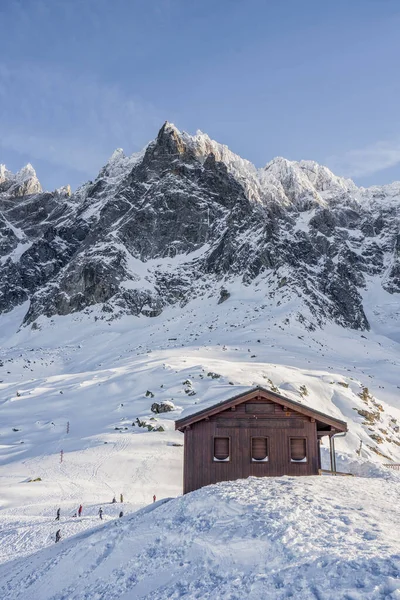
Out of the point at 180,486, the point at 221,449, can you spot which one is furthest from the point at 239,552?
the point at 180,486

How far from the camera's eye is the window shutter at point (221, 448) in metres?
18.6

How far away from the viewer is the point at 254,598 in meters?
7.54

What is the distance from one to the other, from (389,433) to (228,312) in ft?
185

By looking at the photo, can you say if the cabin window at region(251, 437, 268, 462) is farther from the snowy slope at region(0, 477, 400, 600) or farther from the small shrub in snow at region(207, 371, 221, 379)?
the small shrub in snow at region(207, 371, 221, 379)

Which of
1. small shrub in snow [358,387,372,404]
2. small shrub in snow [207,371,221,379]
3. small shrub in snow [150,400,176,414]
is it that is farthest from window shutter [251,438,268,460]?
small shrub in snow [358,387,372,404]

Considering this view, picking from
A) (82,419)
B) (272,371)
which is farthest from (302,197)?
A: (82,419)

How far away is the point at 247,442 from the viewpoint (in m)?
18.7

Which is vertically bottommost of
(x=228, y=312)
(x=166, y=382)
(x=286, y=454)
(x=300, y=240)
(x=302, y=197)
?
(x=286, y=454)

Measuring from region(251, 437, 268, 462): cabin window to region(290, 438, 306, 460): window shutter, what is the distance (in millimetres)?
995

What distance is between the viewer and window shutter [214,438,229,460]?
18.6 metres

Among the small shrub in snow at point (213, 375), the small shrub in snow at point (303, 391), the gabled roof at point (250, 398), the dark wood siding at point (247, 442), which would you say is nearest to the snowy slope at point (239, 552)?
the dark wood siding at point (247, 442)

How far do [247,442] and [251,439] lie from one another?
19 centimetres

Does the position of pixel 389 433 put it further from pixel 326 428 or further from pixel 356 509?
pixel 356 509

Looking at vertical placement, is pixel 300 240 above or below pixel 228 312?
above
